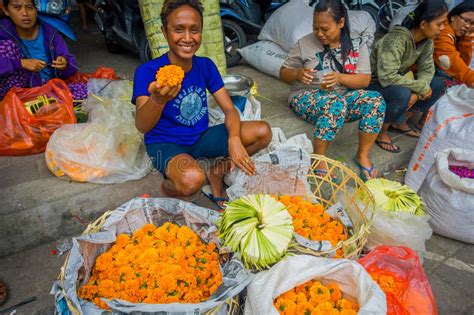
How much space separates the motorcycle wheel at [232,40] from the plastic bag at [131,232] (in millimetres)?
3229

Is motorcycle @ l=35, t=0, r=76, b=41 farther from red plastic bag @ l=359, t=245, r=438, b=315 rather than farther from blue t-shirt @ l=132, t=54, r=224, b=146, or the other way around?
red plastic bag @ l=359, t=245, r=438, b=315

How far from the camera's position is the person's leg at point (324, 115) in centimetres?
268

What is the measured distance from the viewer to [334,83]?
2.68 m

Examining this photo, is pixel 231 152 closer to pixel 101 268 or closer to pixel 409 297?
pixel 101 268

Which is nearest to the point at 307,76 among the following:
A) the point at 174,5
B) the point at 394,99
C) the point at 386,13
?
the point at 394,99

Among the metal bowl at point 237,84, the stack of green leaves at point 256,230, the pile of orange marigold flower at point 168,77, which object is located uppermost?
the pile of orange marigold flower at point 168,77

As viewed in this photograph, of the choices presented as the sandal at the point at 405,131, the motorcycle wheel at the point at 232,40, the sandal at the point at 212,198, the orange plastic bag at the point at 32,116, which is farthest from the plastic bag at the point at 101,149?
the sandal at the point at 405,131

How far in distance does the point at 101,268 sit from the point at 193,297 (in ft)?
1.55

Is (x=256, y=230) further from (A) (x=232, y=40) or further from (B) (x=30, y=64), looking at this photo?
(A) (x=232, y=40)

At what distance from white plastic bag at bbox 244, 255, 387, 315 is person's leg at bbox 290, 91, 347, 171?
120 cm

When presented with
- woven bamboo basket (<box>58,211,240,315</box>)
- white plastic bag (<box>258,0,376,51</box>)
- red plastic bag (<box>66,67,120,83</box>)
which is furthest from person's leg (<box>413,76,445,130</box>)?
red plastic bag (<box>66,67,120,83</box>)

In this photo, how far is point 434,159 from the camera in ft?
8.73

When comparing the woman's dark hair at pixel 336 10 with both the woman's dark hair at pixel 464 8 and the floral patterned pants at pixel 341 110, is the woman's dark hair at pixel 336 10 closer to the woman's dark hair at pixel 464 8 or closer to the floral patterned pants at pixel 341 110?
the floral patterned pants at pixel 341 110

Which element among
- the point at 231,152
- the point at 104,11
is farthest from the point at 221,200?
the point at 104,11
